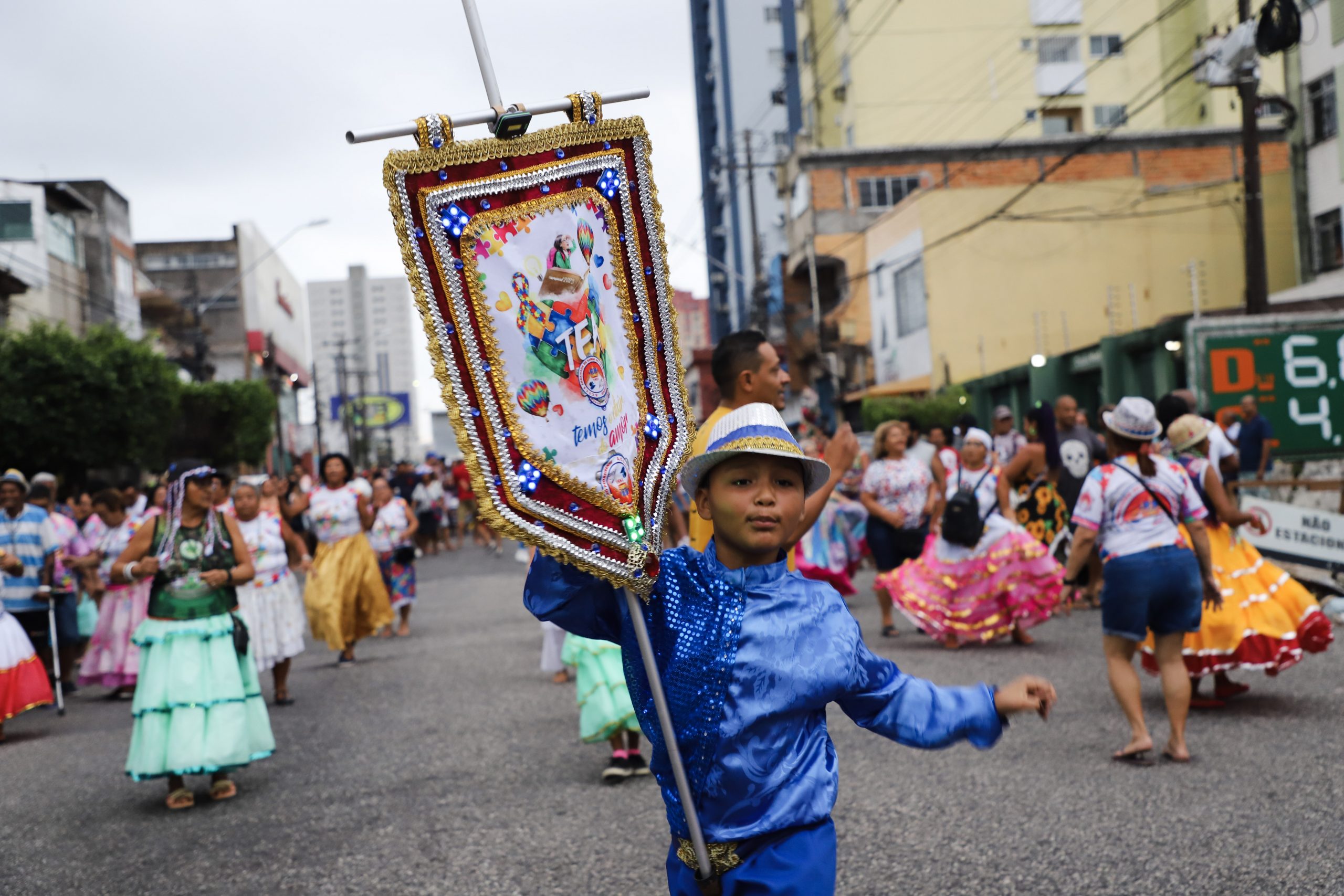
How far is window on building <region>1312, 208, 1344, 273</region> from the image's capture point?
31031 millimetres

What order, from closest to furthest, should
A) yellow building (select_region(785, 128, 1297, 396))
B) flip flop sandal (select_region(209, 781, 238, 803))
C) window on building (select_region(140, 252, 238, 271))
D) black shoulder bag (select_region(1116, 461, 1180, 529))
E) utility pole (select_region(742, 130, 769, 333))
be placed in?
black shoulder bag (select_region(1116, 461, 1180, 529)) → flip flop sandal (select_region(209, 781, 238, 803)) → utility pole (select_region(742, 130, 769, 333)) → yellow building (select_region(785, 128, 1297, 396)) → window on building (select_region(140, 252, 238, 271))

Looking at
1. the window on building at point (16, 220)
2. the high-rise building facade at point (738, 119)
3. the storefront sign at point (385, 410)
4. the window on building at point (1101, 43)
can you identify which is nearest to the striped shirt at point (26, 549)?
the window on building at point (16, 220)

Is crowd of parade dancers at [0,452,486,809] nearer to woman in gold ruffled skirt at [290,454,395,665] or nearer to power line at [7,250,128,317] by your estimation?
woman in gold ruffled skirt at [290,454,395,665]

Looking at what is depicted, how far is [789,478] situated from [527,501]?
23.7 inches

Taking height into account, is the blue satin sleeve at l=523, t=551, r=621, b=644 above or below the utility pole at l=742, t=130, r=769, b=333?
below

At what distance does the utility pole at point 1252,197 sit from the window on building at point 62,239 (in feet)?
121

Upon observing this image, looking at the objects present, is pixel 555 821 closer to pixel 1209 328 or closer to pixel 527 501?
pixel 527 501

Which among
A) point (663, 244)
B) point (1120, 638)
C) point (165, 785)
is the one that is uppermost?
point (663, 244)

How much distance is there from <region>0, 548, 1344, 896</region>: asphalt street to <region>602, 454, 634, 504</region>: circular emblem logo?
8.11ft

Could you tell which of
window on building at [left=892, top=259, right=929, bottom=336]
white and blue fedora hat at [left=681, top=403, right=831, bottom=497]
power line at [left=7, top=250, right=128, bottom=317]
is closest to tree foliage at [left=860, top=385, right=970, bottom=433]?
window on building at [left=892, top=259, right=929, bottom=336]

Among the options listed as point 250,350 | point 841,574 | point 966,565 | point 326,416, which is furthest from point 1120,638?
point 326,416

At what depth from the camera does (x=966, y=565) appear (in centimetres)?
1109

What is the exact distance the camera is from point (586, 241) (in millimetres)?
3096

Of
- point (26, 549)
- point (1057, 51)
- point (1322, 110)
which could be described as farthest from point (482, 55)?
point (1057, 51)
